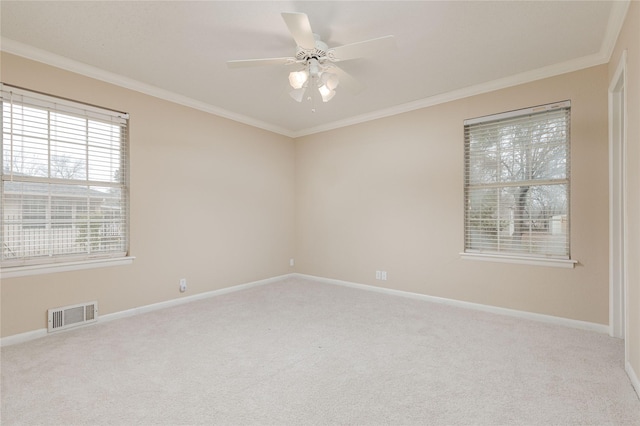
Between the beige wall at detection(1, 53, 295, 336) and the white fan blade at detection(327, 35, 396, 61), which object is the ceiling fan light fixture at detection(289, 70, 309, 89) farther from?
the beige wall at detection(1, 53, 295, 336)

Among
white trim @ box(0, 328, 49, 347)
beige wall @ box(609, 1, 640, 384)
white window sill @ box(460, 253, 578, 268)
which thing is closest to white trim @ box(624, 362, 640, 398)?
beige wall @ box(609, 1, 640, 384)

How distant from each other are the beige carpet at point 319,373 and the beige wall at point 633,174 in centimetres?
35

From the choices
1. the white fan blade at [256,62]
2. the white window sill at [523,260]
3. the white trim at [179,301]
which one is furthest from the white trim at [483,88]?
the white trim at [179,301]

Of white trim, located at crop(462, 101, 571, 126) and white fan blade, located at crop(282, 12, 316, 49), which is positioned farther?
white trim, located at crop(462, 101, 571, 126)

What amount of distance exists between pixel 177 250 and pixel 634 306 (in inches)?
170

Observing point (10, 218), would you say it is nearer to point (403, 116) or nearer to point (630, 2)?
point (403, 116)

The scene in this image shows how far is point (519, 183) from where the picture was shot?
3330mm

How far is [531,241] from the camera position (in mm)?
3285

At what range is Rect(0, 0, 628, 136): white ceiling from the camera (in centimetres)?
220

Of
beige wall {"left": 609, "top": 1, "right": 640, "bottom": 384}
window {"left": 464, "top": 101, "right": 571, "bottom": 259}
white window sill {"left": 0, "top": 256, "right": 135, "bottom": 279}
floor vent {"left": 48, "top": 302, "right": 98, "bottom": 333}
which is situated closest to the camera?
beige wall {"left": 609, "top": 1, "right": 640, "bottom": 384}

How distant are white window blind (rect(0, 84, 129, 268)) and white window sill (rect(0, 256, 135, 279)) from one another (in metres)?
0.05

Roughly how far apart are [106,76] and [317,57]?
2.36 m

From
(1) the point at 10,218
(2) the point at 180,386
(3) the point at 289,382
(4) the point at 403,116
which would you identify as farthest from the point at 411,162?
(1) the point at 10,218

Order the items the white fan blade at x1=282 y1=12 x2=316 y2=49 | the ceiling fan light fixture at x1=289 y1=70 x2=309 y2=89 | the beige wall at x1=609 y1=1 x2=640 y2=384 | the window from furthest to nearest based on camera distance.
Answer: the window, the ceiling fan light fixture at x1=289 y1=70 x2=309 y2=89, the beige wall at x1=609 y1=1 x2=640 y2=384, the white fan blade at x1=282 y1=12 x2=316 y2=49
